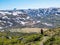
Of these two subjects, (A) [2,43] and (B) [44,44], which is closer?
(B) [44,44]

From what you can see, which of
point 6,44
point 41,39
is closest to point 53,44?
point 41,39

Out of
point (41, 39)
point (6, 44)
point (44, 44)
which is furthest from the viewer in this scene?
point (6, 44)

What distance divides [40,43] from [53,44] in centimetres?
1355

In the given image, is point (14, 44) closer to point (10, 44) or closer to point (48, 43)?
point (10, 44)

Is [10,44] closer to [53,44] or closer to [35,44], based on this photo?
[35,44]

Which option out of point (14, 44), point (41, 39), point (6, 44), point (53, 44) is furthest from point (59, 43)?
point (6, 44)

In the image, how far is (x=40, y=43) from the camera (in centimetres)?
11500

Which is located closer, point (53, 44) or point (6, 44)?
point (53, 44)

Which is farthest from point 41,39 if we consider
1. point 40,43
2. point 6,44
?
point 6,44

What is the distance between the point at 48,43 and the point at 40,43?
7.87 meters

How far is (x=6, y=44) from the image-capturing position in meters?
138

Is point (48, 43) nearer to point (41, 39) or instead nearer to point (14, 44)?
point (41, 39)

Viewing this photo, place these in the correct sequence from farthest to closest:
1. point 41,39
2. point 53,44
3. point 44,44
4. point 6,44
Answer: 1. point 6,44
2. point 41,39
3. point 44,44
4. point 53,44

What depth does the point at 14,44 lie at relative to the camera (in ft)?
433
